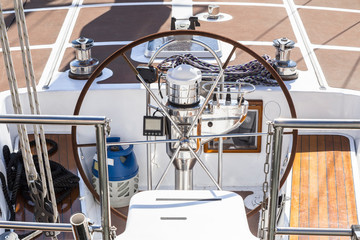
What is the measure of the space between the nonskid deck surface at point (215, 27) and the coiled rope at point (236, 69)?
27 centimetres

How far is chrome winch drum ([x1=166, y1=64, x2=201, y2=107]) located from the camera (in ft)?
6.09

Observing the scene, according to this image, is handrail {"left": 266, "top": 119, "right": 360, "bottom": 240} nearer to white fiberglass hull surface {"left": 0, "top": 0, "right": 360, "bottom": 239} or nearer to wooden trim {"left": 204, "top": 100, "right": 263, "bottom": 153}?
white fiberglass hull surface {"left": 0, "top": 0, "right": 360, "bottom": 239}

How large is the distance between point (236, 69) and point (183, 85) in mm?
887

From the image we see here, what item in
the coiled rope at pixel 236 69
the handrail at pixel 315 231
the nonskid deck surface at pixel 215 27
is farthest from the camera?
the nonskid deck surface at pixel 215 27

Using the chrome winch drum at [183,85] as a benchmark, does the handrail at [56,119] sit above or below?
above

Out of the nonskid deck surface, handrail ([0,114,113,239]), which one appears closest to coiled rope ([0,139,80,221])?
the nonskid deck surface

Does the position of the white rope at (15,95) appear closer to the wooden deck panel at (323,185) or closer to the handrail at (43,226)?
the handrail at (43,226)

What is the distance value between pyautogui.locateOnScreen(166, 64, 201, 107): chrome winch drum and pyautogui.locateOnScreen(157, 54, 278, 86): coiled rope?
0.72 meters

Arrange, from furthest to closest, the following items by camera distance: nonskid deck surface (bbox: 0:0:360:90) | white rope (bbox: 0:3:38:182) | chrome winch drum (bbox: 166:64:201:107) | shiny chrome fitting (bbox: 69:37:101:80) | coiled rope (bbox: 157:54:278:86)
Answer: nonskid deck surface (bbox: 0:0:360:90) < shiny chrome fitting (bbox: 69:37:101:80) < coiled rope (bbox: 157:54:278:86) < chrome winch drum (bbox: 166:64:201:107) < white rope (bbox: 0:3:38:182)

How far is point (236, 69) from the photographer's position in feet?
8.80

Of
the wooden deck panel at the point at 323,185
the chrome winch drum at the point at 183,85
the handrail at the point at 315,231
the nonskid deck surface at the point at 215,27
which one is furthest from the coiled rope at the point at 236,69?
the handrail at the point at 315,231

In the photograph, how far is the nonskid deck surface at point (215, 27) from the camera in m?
3.02

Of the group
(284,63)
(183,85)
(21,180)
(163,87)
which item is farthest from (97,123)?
(284,63)

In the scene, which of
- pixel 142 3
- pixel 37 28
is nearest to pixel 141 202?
pixel 37 28
